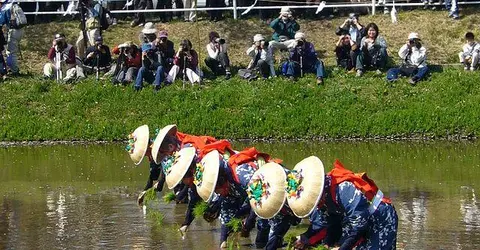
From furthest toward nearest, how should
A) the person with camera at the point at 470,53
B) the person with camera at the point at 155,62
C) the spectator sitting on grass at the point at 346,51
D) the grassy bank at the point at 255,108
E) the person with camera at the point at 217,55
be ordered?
1. the person with camera at the point at 217,55
2. the spectator sitting on grass at the point at 346,51
3. the person with camera at the point at 470,53
4. the person with camera at the point at 155,62
5. the grassy bank at the point at 255,108

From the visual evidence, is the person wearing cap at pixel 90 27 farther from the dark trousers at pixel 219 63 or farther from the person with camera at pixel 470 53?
the person with camera at pixel 470 53

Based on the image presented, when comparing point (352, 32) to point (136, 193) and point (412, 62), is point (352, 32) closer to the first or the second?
point (412, 62)

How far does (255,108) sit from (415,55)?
3568mm

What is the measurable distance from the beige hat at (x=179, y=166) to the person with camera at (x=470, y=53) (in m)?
12.7

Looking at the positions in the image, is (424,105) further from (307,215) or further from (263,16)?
(307,215)

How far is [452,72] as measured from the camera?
23828mm

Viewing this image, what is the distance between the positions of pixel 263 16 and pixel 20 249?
15097mm

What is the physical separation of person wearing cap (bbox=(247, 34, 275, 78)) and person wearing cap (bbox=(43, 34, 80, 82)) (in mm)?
3933

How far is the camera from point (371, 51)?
23922 mm

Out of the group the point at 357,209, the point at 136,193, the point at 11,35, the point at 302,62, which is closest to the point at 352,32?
the point at 302,62

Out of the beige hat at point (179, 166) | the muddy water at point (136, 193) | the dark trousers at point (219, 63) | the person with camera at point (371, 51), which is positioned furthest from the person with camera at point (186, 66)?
the beige hat at point (179, 166)

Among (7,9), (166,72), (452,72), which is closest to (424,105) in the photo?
(452,72)

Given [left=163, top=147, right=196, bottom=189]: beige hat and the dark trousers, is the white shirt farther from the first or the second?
[left=163, top=147, right=196, bottom=189]: beige hat

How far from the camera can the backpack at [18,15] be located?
999 inches
